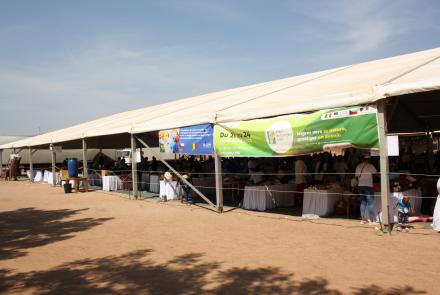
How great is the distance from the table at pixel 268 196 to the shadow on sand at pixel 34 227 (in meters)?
4.06

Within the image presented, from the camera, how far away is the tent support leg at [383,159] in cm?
798

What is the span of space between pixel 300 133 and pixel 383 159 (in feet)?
6.44

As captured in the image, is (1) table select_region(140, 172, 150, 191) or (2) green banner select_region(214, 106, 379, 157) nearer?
(2) green banner select_region(214, 106, 379, 157)

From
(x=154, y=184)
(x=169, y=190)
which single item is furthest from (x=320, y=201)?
(x=154, y=184)

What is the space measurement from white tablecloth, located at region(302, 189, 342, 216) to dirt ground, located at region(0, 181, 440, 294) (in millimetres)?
526

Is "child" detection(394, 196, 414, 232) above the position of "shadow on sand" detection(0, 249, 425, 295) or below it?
above

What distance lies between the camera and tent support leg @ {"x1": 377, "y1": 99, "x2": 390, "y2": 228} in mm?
7977

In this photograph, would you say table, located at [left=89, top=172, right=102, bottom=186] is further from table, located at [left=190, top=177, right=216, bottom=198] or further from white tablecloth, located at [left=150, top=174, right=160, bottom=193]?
table, located at [left=190, top=177, right=216, bottom=198]

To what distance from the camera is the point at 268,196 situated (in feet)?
39.0

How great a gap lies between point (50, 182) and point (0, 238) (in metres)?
18.5

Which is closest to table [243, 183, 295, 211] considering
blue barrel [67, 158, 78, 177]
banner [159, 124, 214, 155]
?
banner [159, 124, 214, 155]

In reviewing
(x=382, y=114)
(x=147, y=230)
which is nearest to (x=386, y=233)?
(x=382, y=114)

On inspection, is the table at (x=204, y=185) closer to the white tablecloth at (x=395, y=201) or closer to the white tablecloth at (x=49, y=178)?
the white tablecloth at (x=395, y=201)

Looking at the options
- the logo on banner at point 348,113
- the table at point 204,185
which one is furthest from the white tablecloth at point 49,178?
A: the logo on banner at point 348,113
